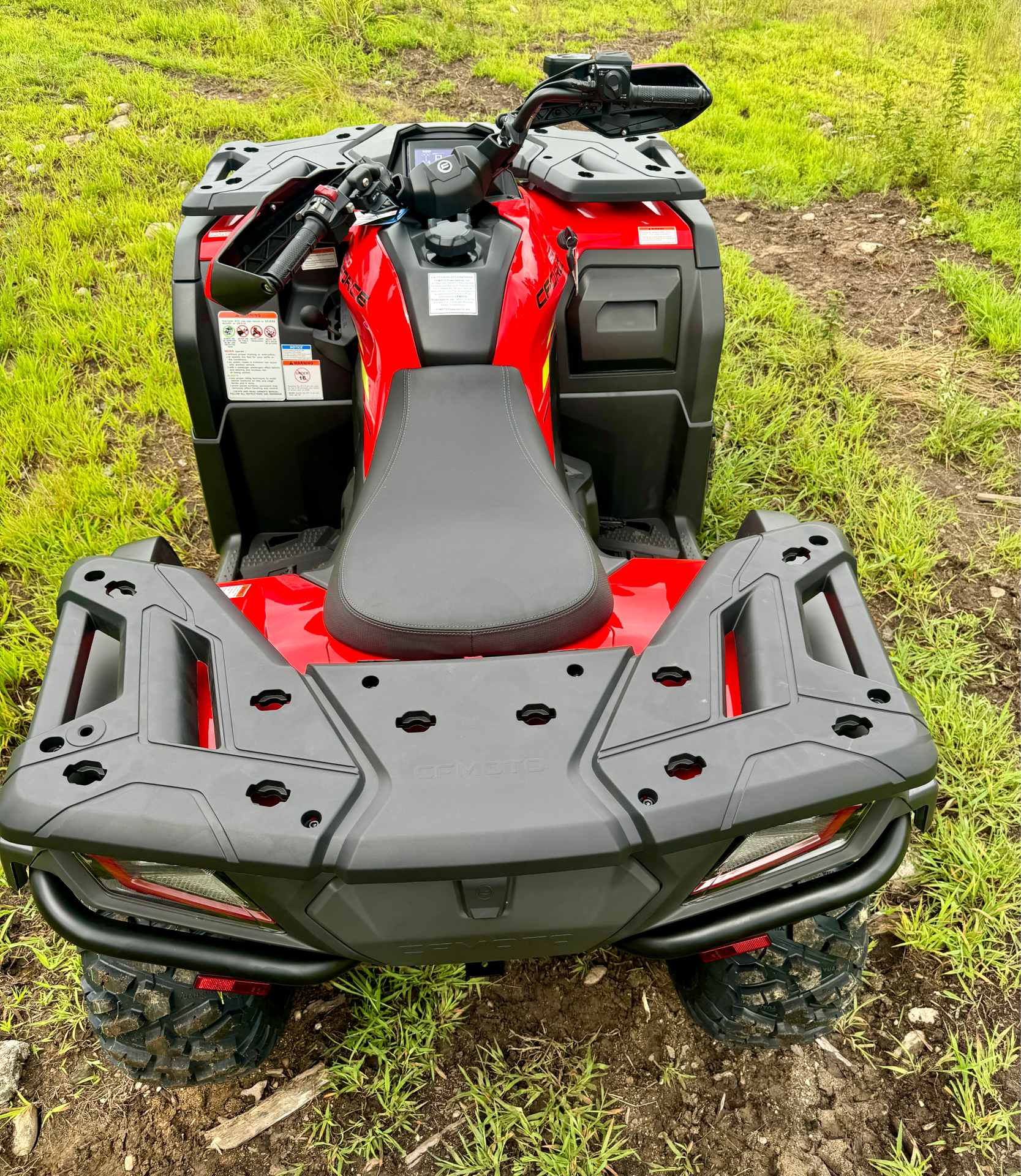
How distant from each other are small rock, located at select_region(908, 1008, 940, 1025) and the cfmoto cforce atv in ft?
1.62

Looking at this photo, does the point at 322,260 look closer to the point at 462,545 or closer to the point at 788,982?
the point at 462,545

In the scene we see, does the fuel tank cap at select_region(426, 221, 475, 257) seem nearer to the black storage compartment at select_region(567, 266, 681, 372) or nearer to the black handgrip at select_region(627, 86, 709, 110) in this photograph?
the black handgrip at select_region(627, 86, 709, 110)

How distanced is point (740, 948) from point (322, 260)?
2071mm

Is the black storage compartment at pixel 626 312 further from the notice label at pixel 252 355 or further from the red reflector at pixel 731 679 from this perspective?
the red reflector at pixel 731 679

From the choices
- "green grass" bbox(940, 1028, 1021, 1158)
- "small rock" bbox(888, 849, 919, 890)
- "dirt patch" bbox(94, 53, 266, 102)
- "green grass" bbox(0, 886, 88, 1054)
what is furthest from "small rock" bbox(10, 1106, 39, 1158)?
"dirt patch" bbox(94, 53, 266, 102)

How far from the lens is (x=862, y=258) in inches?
190

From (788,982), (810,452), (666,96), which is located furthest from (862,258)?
(788,982)

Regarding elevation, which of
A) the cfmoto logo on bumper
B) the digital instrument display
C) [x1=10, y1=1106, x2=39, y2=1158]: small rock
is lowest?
[x1=10, y1=1106, x2=39, y2=1158]: small rock

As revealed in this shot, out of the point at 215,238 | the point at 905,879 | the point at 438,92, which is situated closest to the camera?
the point at 905,879

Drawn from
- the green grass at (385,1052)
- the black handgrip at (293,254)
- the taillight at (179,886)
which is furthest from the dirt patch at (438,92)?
the taillight at (179,886)

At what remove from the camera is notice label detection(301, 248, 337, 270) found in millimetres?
2520

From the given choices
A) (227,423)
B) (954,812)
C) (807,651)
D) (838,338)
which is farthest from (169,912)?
(838,338)

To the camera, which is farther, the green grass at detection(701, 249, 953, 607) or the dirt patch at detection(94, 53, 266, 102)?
the dirt patch at detection(94, 53, 266, 102)

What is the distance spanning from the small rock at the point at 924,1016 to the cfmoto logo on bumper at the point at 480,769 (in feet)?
4.41
